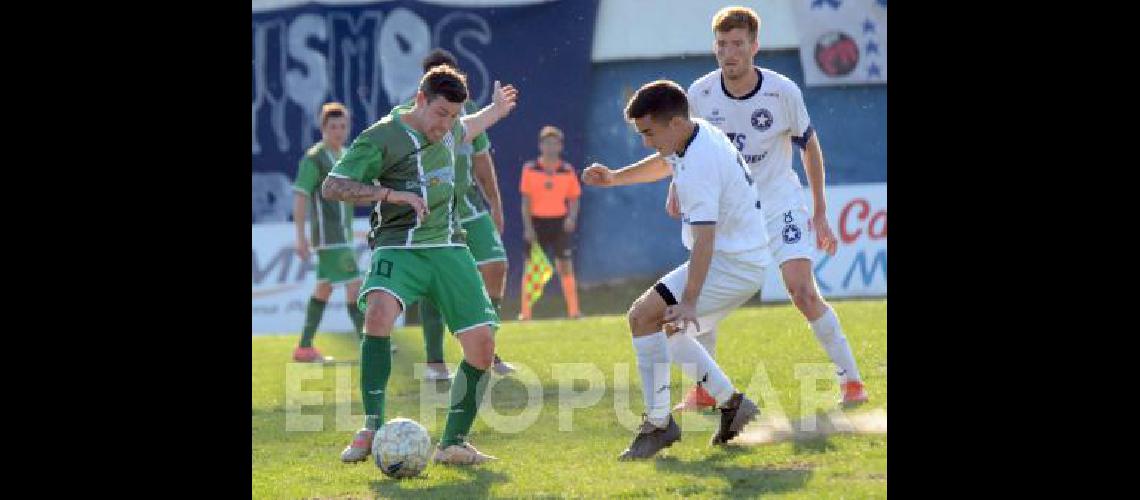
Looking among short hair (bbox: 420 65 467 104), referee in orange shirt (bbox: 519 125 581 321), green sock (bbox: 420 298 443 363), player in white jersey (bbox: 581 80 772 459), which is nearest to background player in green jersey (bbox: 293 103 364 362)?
green sock (bbox: 420 298 443 363)

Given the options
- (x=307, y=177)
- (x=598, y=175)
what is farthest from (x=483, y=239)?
(x=598, y=175)

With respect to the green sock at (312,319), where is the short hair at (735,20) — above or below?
above

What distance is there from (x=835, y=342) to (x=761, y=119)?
143cm

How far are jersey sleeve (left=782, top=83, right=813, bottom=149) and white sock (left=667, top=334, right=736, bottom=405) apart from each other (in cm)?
162

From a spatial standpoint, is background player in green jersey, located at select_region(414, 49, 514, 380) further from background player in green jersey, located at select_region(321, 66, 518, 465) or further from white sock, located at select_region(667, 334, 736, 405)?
white sock, located at select_region(667, 334, 736, 405)

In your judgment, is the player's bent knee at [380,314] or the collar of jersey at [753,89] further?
the collar of jersey at [753,89]

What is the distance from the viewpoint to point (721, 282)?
26.6 feet

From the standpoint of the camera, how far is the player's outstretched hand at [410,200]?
25.7ft

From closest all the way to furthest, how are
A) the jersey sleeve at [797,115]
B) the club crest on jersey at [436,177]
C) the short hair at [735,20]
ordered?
the club crest on jersey at [436,177], the short hair at [735,20], the jersey sleeve at [797,115]

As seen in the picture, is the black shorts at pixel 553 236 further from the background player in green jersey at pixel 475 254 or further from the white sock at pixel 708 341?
the white sock at pixel 708 341

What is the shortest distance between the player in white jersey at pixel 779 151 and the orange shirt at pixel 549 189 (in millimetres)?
12040

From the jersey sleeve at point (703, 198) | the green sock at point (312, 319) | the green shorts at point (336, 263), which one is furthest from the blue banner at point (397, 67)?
the jersey sleeve at point (703, 198)

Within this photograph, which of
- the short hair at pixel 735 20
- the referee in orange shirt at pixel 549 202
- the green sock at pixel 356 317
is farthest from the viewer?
the referee in orange shirt at pixel 549 202
